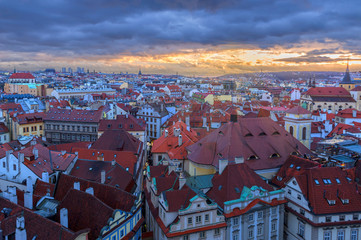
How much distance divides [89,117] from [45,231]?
204ft

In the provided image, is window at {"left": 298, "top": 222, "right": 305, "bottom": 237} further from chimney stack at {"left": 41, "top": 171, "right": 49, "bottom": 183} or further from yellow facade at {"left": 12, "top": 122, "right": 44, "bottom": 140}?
yellow facade at {"left": 12, "top": 122, "right": 44, "bottom": 140}

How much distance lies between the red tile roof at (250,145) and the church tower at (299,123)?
8.39 meters

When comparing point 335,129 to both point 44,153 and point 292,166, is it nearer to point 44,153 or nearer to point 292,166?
point 292,166

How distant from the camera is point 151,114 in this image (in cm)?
10406

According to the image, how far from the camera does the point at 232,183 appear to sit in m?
39.5

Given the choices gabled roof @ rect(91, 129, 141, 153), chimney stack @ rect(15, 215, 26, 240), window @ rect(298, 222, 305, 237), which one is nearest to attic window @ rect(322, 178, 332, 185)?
window @ rect(298, 222, 305, 237)

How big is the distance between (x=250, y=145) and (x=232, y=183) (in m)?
10.9

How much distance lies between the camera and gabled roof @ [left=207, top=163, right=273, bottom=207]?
126ft

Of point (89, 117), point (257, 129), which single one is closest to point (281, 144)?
point (257, 129)

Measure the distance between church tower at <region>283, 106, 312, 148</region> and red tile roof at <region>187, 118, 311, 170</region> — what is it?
8394 millimetres

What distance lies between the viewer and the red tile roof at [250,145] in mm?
47156

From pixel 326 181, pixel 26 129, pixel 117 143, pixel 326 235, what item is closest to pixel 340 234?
pixel 326 235

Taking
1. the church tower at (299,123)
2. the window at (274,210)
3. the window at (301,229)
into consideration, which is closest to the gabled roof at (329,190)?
the window at (301,229)

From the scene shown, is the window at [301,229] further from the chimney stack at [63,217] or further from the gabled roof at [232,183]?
the chimney stack at [63,217]
